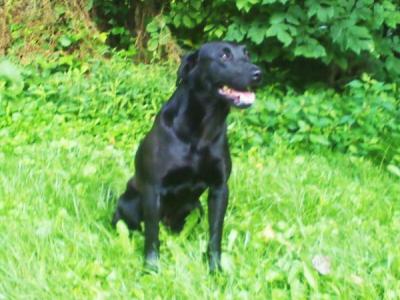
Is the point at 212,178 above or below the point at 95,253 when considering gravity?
above

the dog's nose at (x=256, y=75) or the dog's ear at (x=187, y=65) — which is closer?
the dog's nose at (x=256, y=75)

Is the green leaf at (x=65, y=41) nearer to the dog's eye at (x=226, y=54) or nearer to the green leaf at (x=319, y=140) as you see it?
the green leaf at (x=319, y=140)

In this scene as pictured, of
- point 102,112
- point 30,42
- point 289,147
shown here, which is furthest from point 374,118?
point 30,42

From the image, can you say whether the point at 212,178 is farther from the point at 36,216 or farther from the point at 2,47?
the point at 2,47

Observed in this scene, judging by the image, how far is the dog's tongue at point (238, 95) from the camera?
305 centimetres

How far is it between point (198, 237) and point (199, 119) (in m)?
0.64

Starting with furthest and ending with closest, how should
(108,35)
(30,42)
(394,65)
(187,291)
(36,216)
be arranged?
1. (108,35)
2. (30,42)
3. (394,65)
4. (36,216)
5. (187,291)

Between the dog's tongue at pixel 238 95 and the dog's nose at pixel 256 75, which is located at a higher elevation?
the dog's nose at pixel 256 75

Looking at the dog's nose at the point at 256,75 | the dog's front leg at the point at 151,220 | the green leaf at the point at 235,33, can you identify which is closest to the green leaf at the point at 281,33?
the green leaf at the point at 235,33

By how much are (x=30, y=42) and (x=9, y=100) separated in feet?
4.26

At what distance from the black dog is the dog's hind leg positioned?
23 centimetres

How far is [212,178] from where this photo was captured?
321 cm

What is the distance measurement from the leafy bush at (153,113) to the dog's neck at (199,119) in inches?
82.6

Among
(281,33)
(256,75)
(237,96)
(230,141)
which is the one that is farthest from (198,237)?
(281,33)
